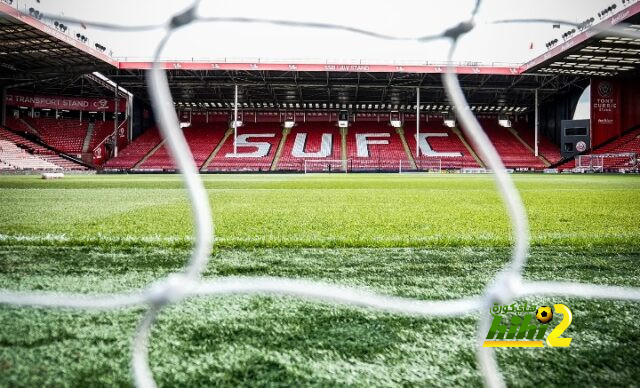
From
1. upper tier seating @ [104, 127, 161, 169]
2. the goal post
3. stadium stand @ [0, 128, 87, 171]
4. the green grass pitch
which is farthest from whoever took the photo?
upper tier seating @ [104, 127, 161, 169]

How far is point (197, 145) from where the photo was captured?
953 inches

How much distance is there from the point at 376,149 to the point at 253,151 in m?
6.63

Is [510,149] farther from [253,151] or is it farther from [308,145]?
[253,151]

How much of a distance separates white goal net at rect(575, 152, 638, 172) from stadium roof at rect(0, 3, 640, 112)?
364 centimetres

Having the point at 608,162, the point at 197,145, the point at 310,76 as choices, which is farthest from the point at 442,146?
the point at 197,145

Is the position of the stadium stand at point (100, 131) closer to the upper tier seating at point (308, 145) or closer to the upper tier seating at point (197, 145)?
the upper tier seating at point (197, 145)

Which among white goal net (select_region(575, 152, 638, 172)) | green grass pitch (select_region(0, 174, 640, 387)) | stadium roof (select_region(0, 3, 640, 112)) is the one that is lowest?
white goal net (select_region(575, 152, 638, 172))

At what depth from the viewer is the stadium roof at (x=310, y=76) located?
15430 millimetres

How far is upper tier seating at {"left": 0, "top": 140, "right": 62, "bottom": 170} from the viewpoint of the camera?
18594 mm

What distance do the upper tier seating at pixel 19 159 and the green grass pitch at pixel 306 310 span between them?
18926 mm

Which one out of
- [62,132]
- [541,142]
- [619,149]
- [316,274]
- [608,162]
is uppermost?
[62,132]

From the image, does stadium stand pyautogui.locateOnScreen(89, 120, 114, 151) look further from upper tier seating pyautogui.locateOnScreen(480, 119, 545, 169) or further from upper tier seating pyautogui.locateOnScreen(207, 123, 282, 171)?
upper tier seating pyautogui.locateOnScreen(480, 119, 545, 169)

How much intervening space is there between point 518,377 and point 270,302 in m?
0.67

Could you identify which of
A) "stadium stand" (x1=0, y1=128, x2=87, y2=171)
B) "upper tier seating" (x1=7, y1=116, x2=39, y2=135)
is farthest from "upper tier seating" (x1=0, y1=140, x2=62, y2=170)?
"upper tier seating" (x1=7, y1=116, x2=39, y2=135)
